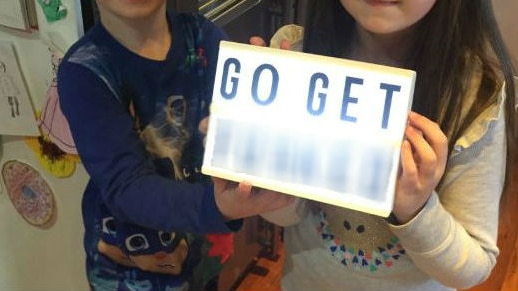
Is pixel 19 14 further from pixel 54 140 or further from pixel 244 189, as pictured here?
→ pixel 244 189

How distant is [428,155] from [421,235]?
0.12 meters

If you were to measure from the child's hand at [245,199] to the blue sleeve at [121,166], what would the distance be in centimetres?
6

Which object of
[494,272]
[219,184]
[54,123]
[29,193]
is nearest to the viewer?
[219,184]

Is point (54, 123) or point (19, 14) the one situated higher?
point (19, 14)

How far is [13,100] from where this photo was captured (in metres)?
1.12

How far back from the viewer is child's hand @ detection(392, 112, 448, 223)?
0.60 metres

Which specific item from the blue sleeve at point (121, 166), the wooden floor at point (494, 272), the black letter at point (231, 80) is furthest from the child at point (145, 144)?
the wooden floor at point (494, 272)

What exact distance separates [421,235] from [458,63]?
22cm

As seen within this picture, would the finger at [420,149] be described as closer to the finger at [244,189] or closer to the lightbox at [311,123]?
the lightbox at [311,123]

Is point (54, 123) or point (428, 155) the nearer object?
point (428, 155)

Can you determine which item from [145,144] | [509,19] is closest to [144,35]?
[145,144]

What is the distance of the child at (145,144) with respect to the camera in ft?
2.56

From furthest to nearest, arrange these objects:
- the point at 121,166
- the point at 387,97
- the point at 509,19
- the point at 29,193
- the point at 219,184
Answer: the point at 509,19
the point at 29,193
the point at 121,166
the point at 219,184
the point at 387,97

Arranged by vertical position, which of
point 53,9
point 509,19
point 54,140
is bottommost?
point 509,19
